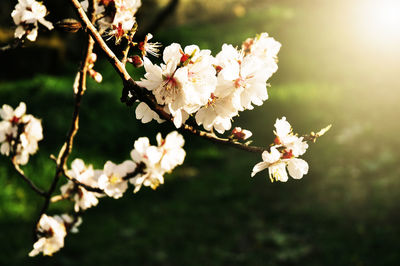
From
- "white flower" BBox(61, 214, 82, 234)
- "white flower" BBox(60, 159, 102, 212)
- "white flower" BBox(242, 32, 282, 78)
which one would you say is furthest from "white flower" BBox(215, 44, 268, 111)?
"white flower" BBox(61, 214, 82, 234)

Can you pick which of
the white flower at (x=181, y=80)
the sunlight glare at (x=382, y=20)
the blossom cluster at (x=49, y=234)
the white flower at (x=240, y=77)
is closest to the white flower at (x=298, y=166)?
the white flower at (x=240, y=77)

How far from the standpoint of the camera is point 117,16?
1.14 m

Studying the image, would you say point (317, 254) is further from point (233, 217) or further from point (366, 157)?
point (366, 157)

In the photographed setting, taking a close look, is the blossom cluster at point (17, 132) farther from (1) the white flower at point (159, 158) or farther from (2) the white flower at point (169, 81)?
(2) the white flower at point (169, 81)

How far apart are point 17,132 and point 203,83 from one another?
0.98 metres

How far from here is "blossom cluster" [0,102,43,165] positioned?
1580mm

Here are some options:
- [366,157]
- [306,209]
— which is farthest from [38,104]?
[366,157]

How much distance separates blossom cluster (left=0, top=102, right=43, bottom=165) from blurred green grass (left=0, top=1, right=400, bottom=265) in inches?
72.7

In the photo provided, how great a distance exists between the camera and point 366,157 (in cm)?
439

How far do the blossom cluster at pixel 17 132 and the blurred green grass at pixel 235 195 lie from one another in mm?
1846

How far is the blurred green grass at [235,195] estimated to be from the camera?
3262 millimetres

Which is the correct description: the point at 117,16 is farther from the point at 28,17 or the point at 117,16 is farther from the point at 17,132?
the point at 17,132

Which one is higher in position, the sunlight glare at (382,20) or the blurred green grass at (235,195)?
the sunlight glare at (382,20)

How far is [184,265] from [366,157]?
2.42 meters
